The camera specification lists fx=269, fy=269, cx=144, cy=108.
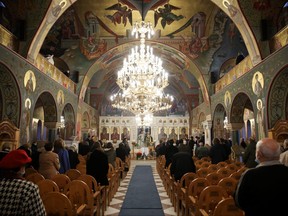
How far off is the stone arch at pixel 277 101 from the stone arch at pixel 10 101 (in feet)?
32.3

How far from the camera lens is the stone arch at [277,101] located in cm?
1021

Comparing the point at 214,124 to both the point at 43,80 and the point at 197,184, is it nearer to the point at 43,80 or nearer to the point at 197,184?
the point at 43,80

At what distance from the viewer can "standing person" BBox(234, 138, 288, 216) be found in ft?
7.50

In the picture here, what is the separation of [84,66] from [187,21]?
26.0 feet

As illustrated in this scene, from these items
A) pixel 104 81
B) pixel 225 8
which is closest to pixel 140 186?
pixel 225 8

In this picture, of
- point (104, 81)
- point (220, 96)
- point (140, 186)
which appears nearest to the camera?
point (140, 186)

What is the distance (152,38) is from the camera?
19062 mm

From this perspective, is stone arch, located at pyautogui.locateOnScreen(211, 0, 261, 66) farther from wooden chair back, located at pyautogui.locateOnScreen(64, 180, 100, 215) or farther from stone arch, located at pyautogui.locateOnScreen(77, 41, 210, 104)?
wooden chair back, located at pyautogui.locateOnScreen(64, 180, 100, 215)

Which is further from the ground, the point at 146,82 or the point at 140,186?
the point at 146,82

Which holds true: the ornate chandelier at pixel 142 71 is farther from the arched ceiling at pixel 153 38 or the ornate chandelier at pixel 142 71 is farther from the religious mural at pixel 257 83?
the religious mural at pixel 257 83

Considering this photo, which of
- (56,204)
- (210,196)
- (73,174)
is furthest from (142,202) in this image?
(56,204)

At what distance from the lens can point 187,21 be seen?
17750mm

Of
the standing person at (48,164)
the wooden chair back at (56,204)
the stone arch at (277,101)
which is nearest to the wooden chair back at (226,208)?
the wooden chair back at (56,204)

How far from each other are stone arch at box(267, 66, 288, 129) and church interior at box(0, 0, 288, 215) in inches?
1.4
